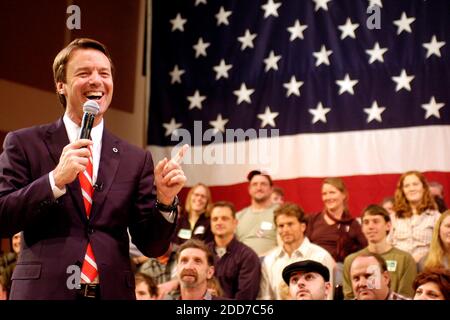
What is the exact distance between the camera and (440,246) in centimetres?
435

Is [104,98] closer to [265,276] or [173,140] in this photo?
[265,276]

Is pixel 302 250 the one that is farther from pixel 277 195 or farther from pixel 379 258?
pixel 277 195

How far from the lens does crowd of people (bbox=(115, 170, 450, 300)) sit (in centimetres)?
421

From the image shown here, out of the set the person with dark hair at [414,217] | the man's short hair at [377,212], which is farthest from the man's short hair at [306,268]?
the person with dark hair at [414,217]

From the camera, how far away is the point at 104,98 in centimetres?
184

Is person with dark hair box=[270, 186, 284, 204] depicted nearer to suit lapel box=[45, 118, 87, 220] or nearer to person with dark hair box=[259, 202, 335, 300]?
person with dark hair box=[259, 202, 335, 300]

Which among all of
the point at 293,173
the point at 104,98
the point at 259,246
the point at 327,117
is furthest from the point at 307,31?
the point at 104,98

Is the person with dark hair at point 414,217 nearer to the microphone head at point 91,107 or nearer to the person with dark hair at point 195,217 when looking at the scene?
the person with dark hair at point 195,217

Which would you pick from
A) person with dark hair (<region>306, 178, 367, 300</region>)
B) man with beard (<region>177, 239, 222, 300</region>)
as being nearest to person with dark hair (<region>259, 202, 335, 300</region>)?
person with dark hair (<region>306, 178, 367, 300</region>)

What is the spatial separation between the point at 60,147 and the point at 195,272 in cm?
271

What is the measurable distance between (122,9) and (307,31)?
1.82 metres

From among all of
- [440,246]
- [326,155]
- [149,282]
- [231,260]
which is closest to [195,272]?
[149,282]

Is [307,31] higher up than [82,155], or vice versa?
[307,31]

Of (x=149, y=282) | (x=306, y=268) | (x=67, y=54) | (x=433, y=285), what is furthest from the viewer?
(x=149, y=282)
